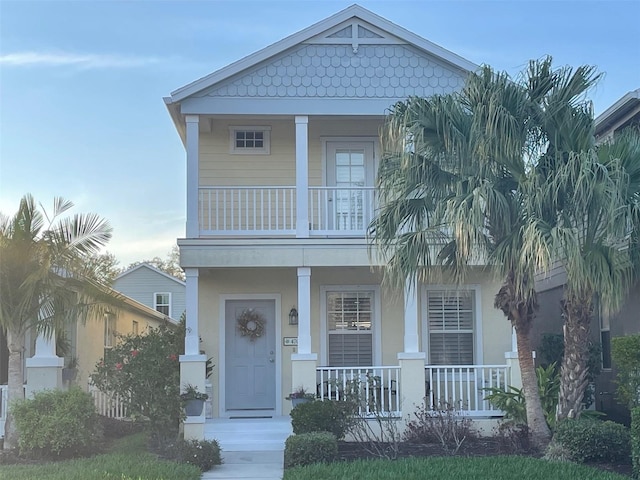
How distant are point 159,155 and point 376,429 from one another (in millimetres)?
7556

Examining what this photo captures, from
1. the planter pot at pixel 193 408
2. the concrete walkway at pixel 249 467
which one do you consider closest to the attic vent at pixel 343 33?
the planter pot at pixel 193 408

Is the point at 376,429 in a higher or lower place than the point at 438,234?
lower

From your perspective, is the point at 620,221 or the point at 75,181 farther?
the point at 75,181

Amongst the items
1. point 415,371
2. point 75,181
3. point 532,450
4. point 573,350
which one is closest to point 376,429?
point 415,371

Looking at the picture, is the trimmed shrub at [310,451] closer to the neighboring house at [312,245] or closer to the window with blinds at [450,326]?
the neighboring house at [312,245]

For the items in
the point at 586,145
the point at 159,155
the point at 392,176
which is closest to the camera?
the point at 586,145

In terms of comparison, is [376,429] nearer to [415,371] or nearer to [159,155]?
[415,371]

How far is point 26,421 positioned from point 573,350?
7990 millimetres

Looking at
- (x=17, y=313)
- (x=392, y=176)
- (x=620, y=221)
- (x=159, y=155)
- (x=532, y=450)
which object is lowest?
(x=532, y=450)

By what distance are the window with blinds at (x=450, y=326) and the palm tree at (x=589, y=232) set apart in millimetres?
4280

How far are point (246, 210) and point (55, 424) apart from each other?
193 inches

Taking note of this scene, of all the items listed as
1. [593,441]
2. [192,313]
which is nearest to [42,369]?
[192,313]

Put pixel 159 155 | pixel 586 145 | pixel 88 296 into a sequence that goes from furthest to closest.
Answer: pixel 159 155
pixel 88 296
pixel 586 145

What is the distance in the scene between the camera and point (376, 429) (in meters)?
13.1
